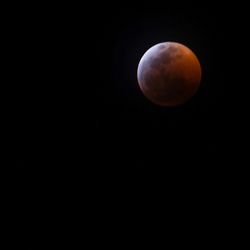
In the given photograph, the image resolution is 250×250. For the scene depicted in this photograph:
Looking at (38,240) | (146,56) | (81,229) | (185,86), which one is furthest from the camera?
(81,229)

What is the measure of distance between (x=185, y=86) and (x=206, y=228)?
14.2 feet

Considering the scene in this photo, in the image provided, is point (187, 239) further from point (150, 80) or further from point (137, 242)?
point (150, 80)

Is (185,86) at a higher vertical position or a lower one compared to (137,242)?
higher

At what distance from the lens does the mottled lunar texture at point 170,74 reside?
425cm

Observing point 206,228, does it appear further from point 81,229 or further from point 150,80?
point 150,80

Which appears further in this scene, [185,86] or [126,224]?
[126,224]

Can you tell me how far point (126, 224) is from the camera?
7.40 meters

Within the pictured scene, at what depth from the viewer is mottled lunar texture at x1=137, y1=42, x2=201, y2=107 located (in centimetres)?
425

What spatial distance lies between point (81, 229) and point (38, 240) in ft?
3.26

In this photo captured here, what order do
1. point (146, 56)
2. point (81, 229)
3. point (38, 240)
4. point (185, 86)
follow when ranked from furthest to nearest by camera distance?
point (81, 229)
point (38, 240)
point (146, 56)
point (185, 86)

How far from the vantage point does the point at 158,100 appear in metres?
4.52

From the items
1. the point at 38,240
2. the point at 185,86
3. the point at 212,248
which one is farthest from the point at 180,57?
the point at 38,240

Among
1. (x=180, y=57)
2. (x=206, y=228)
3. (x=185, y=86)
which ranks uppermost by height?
(x=180, y=57)

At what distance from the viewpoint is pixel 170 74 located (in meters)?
4.25
